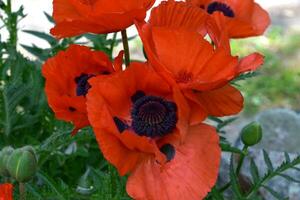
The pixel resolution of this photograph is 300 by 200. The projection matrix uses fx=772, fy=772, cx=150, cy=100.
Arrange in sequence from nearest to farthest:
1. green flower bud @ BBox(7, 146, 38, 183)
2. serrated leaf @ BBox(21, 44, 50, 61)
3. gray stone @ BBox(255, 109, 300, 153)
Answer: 1. green flower bud @ BBox(7, 146, 38, 183)
2. serrated leaf @ BBox(21, 44, 50, 61)
3. gray stone @ BBox(255, 109, 300, 153)

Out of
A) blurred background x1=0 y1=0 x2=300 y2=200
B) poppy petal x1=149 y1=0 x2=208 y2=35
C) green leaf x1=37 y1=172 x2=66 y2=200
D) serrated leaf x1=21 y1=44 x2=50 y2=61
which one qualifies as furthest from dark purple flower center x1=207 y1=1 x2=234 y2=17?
serrated leaf x1=21 y1=44 x2=50 y2=61

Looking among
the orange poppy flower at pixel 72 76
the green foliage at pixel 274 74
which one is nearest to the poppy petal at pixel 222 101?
the orange poppy flower at pixel 72 76

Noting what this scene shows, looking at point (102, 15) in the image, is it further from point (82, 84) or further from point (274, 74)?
point (274, 74)

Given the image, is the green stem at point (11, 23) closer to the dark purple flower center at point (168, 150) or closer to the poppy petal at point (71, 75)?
the poppy petal at point (71, 75)

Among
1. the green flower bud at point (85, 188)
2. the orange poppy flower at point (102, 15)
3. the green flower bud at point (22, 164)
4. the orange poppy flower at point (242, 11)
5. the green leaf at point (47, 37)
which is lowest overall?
the green flower bud at point (85, 188)

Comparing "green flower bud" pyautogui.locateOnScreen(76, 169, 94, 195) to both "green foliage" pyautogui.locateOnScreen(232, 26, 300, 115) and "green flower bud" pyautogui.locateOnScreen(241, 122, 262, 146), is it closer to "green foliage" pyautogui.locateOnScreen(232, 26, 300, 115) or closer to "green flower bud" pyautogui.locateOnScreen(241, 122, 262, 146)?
"green flower bud" pyautogui.locateOnScreen(241, 122, 262, 146)

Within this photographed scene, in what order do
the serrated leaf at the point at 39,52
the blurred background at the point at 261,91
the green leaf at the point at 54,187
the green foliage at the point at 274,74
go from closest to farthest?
the green leaf at the point at 54,187 < the blurred background at the point at 261,91 < the serrated leaf at the point at 39,52 < the green foliage at the point at 274,74

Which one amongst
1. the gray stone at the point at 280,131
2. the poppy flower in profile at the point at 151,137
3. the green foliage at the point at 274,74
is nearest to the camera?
the poppy flower in profile at the point at 151,137
